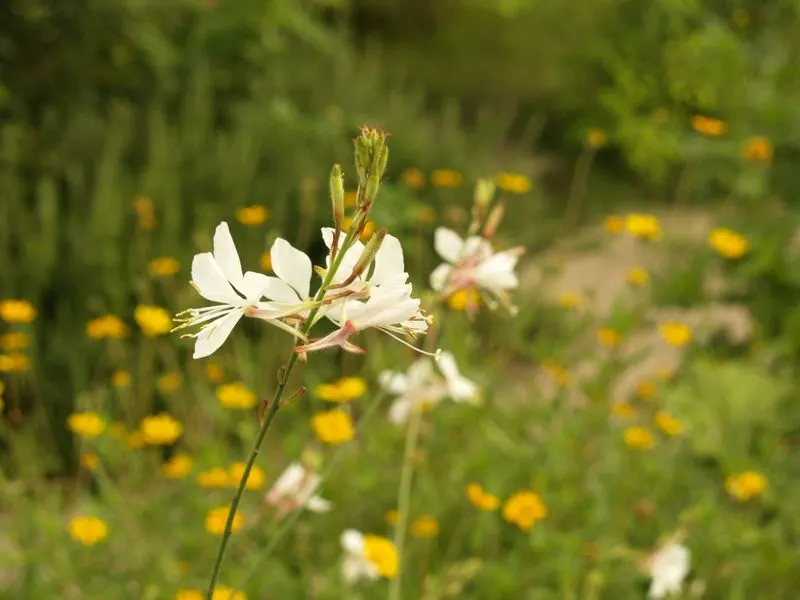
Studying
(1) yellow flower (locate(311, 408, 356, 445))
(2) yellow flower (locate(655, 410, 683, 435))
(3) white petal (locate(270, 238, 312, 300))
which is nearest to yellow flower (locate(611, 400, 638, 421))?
(2) yellow flower (locate(655, 410, 683, 435))

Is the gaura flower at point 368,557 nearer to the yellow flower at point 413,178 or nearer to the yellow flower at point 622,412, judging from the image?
the yellow flower at point 622,412

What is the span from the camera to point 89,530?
1641 mm

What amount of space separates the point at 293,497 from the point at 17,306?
1219 mm

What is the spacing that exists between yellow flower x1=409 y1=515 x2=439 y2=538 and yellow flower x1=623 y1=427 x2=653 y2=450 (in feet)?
1.81

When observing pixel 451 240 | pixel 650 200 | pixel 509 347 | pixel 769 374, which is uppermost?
pixel 451 240

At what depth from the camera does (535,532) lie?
1812mm

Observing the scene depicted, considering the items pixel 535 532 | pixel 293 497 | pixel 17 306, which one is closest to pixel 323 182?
pixel 17 306

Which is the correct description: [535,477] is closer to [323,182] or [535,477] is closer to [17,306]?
[17,306]

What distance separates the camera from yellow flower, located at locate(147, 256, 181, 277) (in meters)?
2.40

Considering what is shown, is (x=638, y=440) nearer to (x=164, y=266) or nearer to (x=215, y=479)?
(x=215, y=479)

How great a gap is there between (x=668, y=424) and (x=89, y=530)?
138cm

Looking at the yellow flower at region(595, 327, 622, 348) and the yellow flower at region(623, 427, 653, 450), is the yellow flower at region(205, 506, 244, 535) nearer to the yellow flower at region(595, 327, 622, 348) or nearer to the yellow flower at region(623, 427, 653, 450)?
the yellow flower at region(623, 427, 653, 450)

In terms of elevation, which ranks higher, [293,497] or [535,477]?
[293,497]

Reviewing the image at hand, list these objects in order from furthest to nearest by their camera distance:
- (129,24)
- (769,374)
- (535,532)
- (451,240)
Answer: (129,24) < (769,374) < (535,532) < (451,240)
